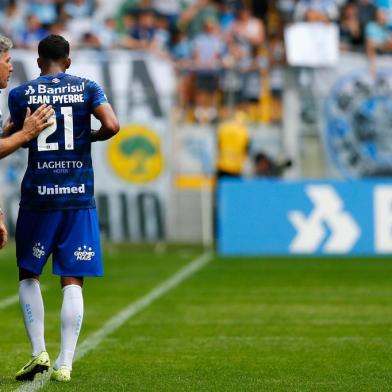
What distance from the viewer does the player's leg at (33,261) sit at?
7.32 meters

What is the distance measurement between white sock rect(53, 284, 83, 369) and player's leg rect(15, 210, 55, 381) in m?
0.11

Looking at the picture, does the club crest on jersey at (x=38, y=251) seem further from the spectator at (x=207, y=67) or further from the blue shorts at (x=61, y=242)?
the spectator at (x=207, y=67)

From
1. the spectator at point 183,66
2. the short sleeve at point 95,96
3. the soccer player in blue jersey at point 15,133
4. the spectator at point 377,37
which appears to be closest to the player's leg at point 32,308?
the soccer player in blue jersey at point 15,133

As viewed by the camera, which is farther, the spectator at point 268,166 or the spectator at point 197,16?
the spectator at point 197,16

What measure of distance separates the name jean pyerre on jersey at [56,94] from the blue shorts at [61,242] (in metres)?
0.60

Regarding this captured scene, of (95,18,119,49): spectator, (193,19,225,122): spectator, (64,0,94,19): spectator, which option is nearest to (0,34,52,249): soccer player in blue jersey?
(193,19,225,122): spectator

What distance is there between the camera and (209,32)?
22.4m

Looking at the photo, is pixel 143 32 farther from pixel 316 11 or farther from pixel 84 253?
pixel 84 253

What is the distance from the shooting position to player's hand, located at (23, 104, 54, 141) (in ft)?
23.4

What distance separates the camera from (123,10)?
2406 centimetres

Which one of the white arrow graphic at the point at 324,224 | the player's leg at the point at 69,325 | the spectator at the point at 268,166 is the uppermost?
the spectator at the point at 268,166

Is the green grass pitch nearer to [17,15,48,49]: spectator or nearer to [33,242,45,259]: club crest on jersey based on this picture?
[33,242,45,259]: club crest on jersey

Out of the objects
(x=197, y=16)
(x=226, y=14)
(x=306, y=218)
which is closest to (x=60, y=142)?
(x=306, y=218)

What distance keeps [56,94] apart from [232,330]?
3252 mm
